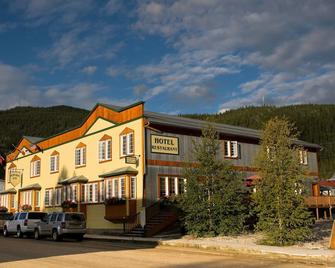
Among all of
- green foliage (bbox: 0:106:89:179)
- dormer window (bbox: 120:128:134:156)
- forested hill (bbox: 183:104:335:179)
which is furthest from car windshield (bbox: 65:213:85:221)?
forested hill (bbox: 183:104:335:179)

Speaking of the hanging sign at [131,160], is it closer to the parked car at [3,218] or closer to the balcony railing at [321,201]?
the parked car at [3,218]

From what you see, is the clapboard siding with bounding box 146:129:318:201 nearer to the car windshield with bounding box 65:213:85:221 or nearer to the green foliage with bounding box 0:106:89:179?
the car windshield with bounding box 65:213:85:221

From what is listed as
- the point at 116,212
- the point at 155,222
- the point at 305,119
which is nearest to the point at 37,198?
the point at 116,212

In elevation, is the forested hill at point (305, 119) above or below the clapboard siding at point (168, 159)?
above

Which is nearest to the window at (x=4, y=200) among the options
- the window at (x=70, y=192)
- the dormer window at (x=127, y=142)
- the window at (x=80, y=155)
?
the window at (x=70, y=192)

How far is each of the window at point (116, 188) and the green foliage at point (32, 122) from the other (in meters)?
101

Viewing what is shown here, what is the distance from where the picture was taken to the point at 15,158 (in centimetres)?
4997

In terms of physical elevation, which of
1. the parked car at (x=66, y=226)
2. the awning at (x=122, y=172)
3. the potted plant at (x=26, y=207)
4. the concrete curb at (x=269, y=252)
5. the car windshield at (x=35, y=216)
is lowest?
the concrete curb at (x=269, y=252)

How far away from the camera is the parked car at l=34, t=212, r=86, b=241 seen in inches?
1032

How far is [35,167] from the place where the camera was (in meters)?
44.9

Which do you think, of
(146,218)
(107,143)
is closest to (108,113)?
(107,143)

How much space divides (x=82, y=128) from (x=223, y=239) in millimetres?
18617

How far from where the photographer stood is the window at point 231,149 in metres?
35.4

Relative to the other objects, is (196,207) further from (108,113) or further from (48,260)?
(108,113)
